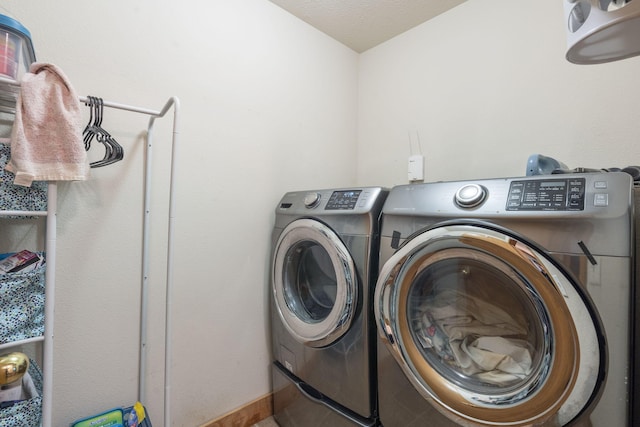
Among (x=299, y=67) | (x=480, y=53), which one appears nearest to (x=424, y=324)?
(x=480, y=53)

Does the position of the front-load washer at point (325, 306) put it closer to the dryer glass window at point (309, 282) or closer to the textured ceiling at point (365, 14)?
the dryer glass window at point (309, 282)

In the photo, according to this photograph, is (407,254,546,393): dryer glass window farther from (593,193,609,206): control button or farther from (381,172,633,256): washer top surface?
(593,193,609,206): control button

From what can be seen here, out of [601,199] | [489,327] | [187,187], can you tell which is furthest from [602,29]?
[187,187]

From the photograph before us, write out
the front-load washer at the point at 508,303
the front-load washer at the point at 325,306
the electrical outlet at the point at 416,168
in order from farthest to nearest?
the electrical outlet at the point at 416,168 → the front-load washer at the point at 325,306 → the front-load washer at the point at 508,303

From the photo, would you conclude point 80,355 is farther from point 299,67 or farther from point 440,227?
point 299,67

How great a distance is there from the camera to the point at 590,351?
25.5 inches

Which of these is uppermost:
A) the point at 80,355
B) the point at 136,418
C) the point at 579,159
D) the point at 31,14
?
the point at 31,14

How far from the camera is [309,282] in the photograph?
1436 mm

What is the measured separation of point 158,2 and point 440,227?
1375 mm

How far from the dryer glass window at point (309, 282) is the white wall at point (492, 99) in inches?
31.0

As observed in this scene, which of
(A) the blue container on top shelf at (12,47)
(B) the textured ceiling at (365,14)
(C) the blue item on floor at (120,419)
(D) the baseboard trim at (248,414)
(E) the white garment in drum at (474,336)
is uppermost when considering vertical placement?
(B) the textured ceiling at (365,14)

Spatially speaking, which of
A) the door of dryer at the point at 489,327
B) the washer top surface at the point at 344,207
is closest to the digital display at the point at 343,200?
the washer top surface at the point at 344,207

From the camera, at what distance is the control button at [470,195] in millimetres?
841

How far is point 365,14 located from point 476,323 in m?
1.66
